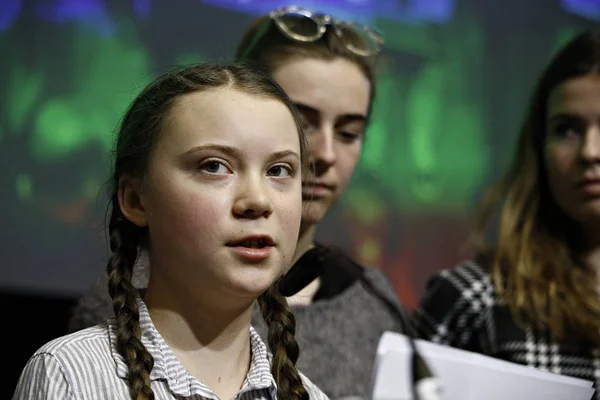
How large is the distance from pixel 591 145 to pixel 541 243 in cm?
23

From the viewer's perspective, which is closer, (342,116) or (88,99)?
(342,116)

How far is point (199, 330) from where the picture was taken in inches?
38.3

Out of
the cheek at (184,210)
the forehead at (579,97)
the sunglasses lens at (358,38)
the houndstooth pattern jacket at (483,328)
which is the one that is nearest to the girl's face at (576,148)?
the forehead at (579,97)

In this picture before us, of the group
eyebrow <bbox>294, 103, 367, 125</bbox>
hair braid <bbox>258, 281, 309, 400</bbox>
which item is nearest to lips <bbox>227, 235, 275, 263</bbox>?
hair braid <bbox>258, 281, 309, 400</bbox>

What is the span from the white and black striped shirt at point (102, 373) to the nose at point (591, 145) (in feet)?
2.74

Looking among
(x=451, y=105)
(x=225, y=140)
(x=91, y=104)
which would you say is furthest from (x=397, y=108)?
(x=225, y=140)

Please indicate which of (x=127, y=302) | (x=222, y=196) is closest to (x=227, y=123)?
(x=222, y=196)

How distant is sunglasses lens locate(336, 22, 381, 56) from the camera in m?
1.48

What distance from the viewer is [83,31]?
199cm

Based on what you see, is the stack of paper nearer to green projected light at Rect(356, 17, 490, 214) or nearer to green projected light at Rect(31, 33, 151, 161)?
green projected light at Rect(31, 33, 151, 161)

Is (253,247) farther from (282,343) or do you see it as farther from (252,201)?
(282,343)

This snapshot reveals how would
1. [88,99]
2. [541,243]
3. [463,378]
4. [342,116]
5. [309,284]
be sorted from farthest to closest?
1. [88,99]
2. [541,243]
3. [342,116]
4. [309,284]
5. [463,378]

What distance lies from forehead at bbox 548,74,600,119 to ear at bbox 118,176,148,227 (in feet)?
3.06

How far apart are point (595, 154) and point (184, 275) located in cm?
91
